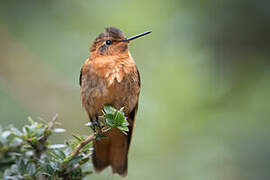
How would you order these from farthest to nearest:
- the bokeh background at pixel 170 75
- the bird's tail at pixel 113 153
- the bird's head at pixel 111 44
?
the bokeh background at pixel 170 75 → the bird's head at pixel 111 44 → the bird's tail at pixel 113 153

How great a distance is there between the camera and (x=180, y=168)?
395 cm

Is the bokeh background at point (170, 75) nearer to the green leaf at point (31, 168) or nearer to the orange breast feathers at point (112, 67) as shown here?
the orange breast feathers at point (112, 67)

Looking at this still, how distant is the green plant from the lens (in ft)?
6.30

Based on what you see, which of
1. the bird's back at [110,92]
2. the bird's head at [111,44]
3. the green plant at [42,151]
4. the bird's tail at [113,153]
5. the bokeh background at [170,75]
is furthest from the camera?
the bokeh background at [170,75]

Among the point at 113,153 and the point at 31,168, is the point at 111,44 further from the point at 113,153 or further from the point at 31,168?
the point at 31,168

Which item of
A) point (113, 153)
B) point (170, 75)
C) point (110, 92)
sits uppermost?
point (170, 75)

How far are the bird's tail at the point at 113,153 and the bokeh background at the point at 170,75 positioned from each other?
2.57 ft

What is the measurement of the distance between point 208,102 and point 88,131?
1320 mm

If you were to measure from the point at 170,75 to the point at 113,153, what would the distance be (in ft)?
4.68

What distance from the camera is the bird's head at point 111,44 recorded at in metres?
3.17

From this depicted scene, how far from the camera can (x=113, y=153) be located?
121 inches

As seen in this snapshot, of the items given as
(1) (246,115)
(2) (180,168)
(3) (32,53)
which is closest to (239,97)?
(1) (246,115)

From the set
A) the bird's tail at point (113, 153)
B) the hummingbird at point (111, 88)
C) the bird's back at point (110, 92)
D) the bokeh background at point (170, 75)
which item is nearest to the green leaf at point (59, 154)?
the hummingbird at point (111, 88)

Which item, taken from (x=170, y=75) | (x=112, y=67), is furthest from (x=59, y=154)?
(x=170, y=75)
